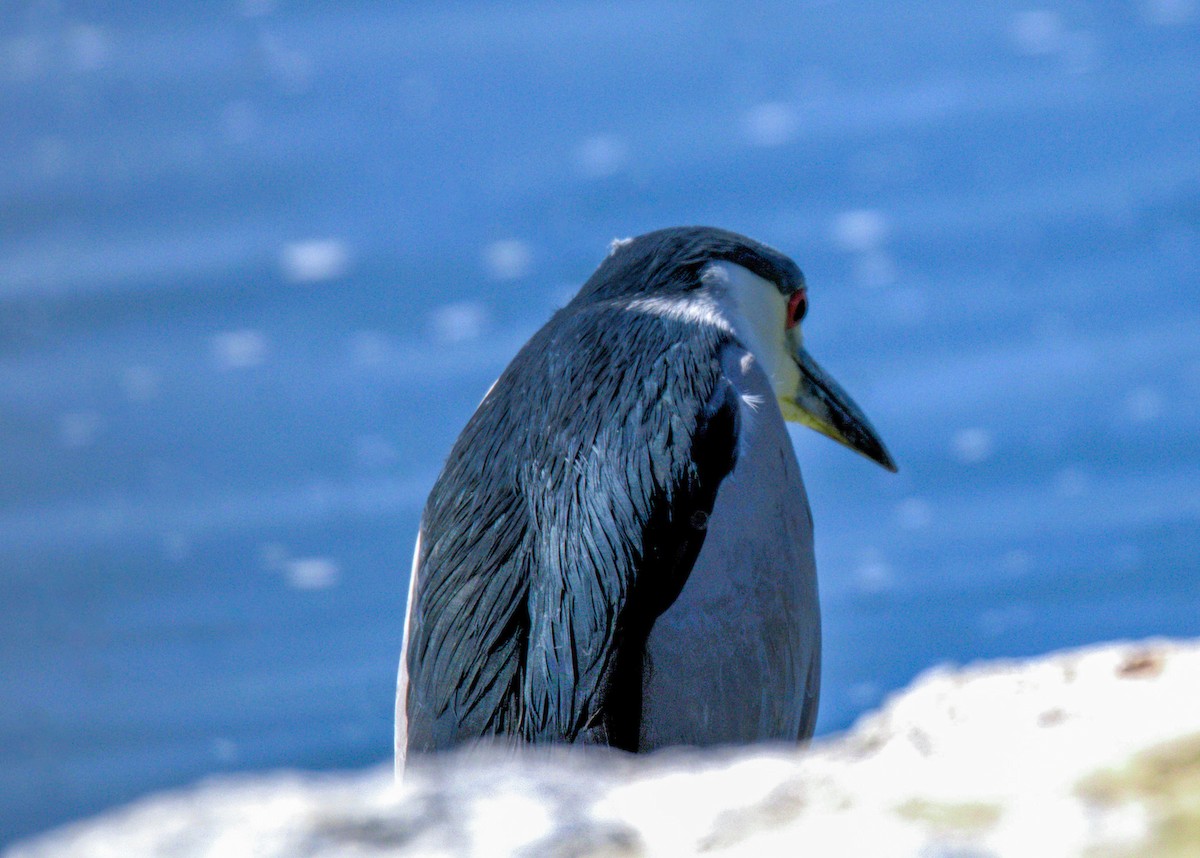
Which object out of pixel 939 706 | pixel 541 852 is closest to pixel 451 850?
pixel 541 852

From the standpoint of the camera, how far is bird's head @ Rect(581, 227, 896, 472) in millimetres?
2223

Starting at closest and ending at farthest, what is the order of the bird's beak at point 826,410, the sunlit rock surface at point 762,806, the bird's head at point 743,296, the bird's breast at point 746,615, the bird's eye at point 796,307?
the sunlit rock surface at point 762,806 < the bird's breast at point 746,615 < the bird's head at point 743,296 < the bird's eye at point 796,307 < the bird's beak at point 826,410

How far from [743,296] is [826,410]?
1.73ft

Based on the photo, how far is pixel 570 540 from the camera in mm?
1756

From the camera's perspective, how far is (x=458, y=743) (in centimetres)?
176

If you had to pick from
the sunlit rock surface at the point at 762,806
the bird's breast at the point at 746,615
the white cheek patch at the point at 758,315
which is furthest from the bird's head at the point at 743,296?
the sunlit rock surface at the point at 762,806

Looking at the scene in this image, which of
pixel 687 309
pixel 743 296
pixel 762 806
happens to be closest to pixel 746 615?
pixel 687 309

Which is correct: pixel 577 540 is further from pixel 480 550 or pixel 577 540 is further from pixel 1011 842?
pixel 1011 842

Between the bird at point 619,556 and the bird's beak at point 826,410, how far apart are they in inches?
26.7

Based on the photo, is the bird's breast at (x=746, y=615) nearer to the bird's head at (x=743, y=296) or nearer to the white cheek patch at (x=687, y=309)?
the white cheek patch at (x=687, y=309)

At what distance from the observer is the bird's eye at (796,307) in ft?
8.63

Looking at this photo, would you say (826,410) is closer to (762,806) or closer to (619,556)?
(619,556)

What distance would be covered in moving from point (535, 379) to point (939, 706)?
35.9 inches

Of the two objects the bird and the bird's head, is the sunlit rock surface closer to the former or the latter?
the bird
